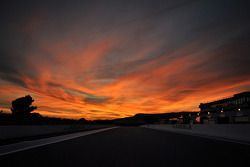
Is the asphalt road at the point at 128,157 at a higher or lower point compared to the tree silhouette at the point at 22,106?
lower

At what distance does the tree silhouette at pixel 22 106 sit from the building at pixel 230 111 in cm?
5561

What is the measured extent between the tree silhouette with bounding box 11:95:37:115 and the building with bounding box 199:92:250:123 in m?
55.6

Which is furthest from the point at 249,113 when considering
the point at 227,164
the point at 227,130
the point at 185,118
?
the point at 227,164

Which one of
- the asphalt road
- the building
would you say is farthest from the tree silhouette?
the asphalt road

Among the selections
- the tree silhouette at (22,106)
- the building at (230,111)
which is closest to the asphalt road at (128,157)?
the building at (230,111)

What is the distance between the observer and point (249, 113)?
54375mm

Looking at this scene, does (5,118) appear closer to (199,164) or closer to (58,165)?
(58,165)

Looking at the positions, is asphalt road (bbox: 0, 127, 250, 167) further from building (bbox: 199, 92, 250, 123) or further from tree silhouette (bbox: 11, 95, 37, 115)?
tree silhouette (bbox: 11, 95, 37, 115)

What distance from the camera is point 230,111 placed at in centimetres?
5994

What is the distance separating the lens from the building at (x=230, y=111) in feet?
182

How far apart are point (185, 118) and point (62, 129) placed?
2708 inches

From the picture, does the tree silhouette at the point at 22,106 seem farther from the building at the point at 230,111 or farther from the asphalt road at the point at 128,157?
the asphalt road at the point at 128,157

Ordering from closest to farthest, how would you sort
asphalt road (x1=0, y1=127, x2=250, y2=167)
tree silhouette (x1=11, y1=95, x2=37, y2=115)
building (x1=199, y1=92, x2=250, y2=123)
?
asphalt road (x1=0, y1=127, x2=250, y2=167), building (x1=199, y1=92, x2=250, y2=123), tree silhouette (x1=11, y1=95, x2=37, y2=115)

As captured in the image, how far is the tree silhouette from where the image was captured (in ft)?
267
